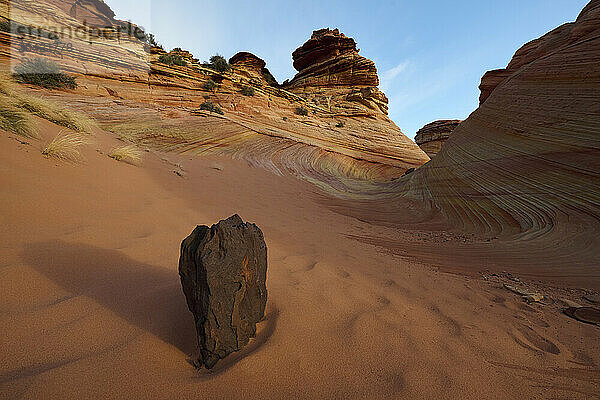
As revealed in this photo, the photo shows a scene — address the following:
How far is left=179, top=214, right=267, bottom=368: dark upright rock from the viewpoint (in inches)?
49.0

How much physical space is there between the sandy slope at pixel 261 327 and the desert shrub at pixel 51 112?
2.76m

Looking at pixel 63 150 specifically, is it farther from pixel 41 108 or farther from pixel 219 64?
pixel 219 64

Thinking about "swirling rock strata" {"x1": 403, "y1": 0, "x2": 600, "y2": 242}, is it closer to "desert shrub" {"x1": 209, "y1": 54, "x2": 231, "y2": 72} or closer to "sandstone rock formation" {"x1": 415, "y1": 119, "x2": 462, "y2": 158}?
"desert shrub" {"x1": 209, "y1": 54, "x2": 231, "y2": 72}

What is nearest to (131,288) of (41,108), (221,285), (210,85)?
(221,285)

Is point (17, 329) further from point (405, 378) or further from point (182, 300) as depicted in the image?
point (405, 378)

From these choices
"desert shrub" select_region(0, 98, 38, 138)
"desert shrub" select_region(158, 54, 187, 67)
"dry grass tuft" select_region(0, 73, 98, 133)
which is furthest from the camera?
"desert shrub" select_region(158, 54, 187, 67)

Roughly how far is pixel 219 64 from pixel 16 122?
16304 millimetres

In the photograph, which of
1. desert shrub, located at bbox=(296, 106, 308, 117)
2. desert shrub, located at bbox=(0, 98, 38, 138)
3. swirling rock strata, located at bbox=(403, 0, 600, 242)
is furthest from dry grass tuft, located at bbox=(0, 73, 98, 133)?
desert shrub, located at bbox=(296, 106, 308, 117)

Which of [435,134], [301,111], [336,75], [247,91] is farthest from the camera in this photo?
[435,134]

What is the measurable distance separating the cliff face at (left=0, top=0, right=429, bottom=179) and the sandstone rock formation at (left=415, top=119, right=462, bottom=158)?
1352 cm

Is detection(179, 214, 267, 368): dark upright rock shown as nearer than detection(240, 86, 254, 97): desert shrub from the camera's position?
Yes

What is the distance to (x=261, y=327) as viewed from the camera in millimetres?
1550

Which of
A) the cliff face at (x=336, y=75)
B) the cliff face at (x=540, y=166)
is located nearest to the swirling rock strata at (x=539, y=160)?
the cliff face at (x=540, y=166)

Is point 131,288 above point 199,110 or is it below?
below
